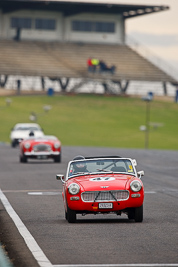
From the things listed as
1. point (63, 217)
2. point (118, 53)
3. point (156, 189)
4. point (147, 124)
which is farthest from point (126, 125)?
point (63, 217)

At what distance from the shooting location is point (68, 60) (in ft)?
337

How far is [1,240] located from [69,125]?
71049 mm

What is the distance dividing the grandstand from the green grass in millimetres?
3435

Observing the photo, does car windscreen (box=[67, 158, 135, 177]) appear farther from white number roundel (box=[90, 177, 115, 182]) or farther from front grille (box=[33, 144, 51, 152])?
front grille (box=[33, 144, 51, 152])

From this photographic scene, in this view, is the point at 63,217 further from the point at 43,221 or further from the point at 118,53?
the point at 118,53

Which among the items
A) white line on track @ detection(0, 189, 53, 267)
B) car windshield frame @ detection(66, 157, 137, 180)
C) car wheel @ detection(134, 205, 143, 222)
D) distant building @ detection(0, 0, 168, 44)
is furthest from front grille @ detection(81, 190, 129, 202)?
distant building @ detection(0, 0, 168, 44)

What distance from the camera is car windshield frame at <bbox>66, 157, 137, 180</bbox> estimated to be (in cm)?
1515

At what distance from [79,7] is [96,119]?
86.3 ft

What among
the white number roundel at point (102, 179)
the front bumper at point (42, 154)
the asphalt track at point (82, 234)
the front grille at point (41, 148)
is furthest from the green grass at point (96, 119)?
the white number roundel at point (102, 179)

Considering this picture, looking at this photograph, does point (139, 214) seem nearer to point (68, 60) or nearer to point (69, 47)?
point (68, 60)

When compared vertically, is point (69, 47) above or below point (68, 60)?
above

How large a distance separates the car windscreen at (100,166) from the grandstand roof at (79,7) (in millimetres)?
89519

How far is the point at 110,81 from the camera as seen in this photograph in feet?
331

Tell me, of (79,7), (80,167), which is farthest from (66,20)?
(80,167)
